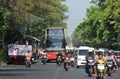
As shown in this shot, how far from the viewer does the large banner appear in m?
63.5

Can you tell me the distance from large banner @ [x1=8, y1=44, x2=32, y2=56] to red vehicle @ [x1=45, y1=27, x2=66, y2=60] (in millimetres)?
9157

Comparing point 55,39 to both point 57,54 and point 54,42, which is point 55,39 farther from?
point 57,54

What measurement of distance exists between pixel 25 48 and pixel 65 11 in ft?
198

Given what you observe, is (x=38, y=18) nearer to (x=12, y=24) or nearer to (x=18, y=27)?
(x=18, y=27)

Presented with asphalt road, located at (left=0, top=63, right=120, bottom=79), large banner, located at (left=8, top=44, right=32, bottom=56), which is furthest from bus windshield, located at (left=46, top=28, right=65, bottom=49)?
asphalt road, located at (left=0, top=63, right=120, bottom=79)

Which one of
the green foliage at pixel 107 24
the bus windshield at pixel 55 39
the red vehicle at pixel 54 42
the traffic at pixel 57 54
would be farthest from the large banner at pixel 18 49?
the green foliage at pixel 107 24

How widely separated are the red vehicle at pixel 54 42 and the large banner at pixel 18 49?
9157 mm

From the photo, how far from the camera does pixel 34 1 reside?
7975 centimetres

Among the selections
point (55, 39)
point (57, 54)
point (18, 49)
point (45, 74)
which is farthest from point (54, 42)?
point (45, 74)

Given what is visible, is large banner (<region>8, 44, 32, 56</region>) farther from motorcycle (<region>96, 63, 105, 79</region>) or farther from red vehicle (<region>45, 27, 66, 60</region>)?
motorcycle (<region>96, 63, 105, 79</region>)

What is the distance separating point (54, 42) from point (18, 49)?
35.5ft

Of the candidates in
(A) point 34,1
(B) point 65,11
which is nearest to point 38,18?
(A) point 34,1

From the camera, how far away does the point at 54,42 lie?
2899 inches

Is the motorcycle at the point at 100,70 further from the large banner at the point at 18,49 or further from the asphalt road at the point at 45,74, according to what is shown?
the large banner at the point at 18,49
